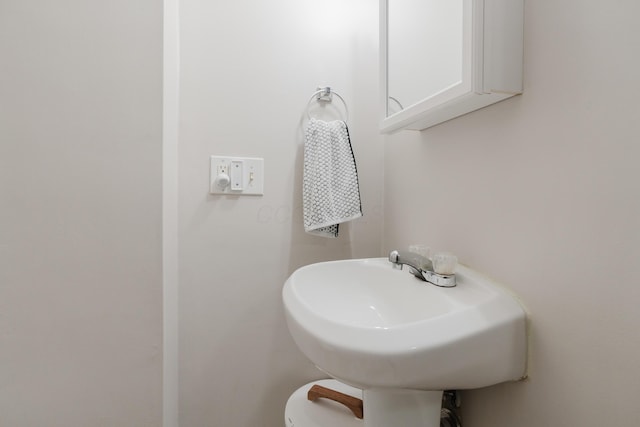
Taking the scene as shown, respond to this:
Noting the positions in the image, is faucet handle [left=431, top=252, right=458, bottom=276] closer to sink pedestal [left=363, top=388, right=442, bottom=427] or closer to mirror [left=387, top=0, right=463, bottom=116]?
sink pedestal [left=363, top=388, right=442, bottom=427]

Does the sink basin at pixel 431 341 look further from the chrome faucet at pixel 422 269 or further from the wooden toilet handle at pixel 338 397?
the wooden toilet handle at pixel 338 397

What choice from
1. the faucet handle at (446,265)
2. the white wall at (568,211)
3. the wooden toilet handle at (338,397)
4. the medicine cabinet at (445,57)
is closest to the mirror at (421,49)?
the medicine cabinet at (445,57)

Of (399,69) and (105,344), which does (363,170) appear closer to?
(399,69)

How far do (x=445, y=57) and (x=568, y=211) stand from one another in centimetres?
45

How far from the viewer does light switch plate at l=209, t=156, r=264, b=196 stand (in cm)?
105

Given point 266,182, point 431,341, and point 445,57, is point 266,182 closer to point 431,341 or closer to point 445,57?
point 445,57

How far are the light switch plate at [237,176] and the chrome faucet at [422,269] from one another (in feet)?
1.87

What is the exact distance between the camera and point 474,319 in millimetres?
500

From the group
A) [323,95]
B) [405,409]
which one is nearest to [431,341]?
[405,409]

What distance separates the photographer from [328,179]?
3.50ft

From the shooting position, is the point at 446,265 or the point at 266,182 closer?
the point at 446,265

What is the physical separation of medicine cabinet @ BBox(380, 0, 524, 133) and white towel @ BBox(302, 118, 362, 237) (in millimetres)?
193

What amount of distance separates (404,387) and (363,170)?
0.89 m

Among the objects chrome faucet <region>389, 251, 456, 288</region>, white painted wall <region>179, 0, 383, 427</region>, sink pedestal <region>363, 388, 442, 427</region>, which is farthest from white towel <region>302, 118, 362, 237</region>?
sink pedestal <region>363, 388, 442, 427</region>
